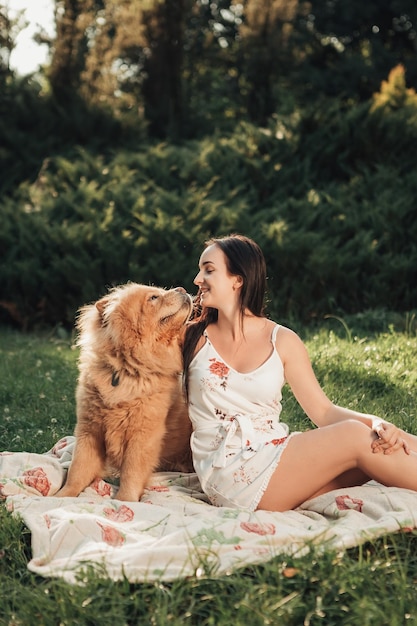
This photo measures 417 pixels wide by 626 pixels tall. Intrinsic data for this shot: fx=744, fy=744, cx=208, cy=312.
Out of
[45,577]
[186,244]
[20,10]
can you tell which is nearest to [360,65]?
[20,10]

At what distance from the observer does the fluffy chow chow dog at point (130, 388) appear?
3611mm

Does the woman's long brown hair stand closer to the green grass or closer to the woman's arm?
the woman's arm

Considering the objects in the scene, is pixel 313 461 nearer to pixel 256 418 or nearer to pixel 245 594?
pixel 256 418

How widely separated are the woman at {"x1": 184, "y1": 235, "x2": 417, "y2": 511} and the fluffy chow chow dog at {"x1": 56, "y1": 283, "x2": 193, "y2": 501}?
0.13m

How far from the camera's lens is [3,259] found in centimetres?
952

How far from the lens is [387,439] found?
3.17 metres

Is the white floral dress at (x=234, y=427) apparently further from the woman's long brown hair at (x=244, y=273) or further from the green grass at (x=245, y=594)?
the green grass at (x=245, y=594)

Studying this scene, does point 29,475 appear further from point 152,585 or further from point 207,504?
point 152,585

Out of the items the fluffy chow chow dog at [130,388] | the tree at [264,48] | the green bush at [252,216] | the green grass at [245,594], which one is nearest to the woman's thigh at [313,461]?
the green grass at [245,594]

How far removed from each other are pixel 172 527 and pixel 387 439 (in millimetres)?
979

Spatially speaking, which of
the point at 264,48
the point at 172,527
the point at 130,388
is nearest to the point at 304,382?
the point at 130,388

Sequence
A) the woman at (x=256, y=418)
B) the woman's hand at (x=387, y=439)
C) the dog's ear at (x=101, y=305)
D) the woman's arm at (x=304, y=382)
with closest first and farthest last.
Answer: the woman's hand at (x=387, y=439) → the woman at (x=256, y=418) → the woman's arm at (x=304, y=382) → the dog's ear at (x=101, y=305)

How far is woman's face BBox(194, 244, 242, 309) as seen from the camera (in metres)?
3.59

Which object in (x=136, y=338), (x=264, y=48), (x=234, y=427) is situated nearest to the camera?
(x=234, y=427)
